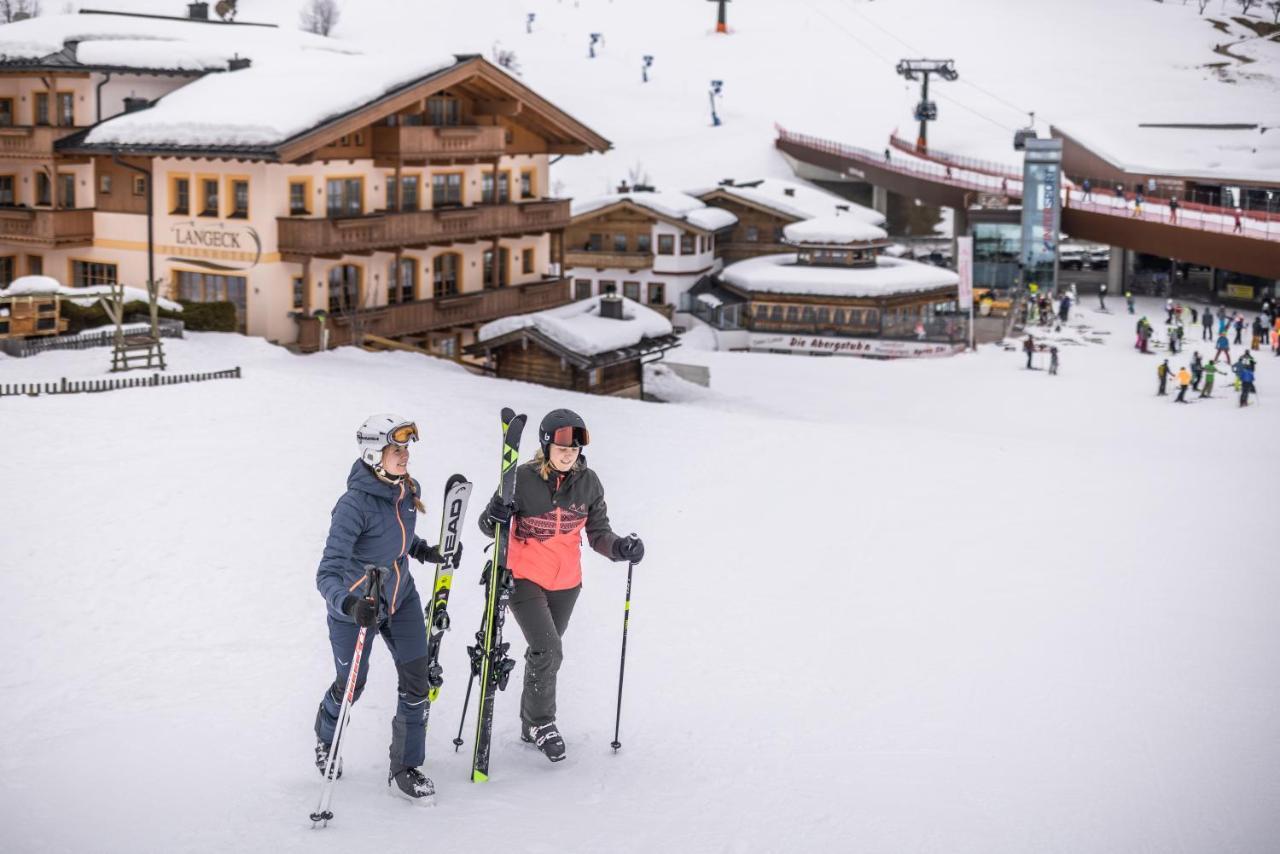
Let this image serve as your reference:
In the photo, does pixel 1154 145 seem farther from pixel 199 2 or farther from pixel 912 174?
pixel 199 2

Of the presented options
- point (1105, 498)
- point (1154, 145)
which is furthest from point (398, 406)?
point (1154, 145)

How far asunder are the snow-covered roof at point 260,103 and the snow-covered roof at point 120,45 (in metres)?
0.70

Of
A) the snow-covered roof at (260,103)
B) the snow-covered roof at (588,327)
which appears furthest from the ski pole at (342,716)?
the snow-covered roof at (260,103)

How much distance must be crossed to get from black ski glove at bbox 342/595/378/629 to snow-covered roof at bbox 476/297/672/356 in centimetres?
2093

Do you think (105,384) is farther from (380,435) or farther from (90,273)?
(380,435)

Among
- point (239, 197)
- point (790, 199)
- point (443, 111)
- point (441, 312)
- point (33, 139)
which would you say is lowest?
point (441, 312)

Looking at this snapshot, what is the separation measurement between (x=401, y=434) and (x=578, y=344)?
67.7 ft

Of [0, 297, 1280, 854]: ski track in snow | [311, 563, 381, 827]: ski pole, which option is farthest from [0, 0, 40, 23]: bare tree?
[311, 563, 381, 827]: ski pole

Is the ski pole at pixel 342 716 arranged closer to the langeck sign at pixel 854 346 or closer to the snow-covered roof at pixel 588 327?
the snow-covered roof at pixel 588 327

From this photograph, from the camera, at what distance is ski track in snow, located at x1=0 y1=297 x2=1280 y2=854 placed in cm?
761

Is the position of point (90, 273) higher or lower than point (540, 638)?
higher

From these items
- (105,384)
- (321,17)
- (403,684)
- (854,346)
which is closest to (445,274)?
(105,384)

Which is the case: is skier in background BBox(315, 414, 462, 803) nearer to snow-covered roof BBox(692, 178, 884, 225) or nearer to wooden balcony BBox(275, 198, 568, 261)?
wooden balcony BBox(275, 198, 568, 261)

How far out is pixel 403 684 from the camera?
7.52m
